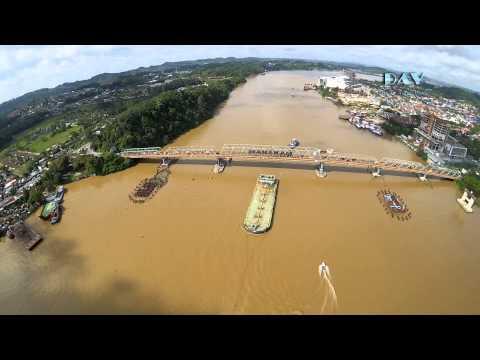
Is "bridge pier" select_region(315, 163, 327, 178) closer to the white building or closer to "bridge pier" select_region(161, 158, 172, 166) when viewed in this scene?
"bridge pier" select_region(161, 158, 172, 166)

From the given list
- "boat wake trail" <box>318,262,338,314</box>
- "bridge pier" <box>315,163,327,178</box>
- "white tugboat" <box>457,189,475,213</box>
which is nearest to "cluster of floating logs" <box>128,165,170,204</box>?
"bridge pier" <box>315,163,327,178</box>

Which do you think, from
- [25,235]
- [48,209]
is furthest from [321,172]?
[25,235]

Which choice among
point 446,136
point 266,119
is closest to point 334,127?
point 266,119

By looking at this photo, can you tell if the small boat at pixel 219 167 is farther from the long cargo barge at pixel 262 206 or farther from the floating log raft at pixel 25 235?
the floating log raft at pixel 25 235

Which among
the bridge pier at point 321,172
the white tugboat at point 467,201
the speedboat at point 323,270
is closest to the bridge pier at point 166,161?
the bridge pier at point 321,172

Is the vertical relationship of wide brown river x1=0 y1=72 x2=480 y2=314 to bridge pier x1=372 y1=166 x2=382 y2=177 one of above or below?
below

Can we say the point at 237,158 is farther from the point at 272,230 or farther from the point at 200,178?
the point at 272,230
